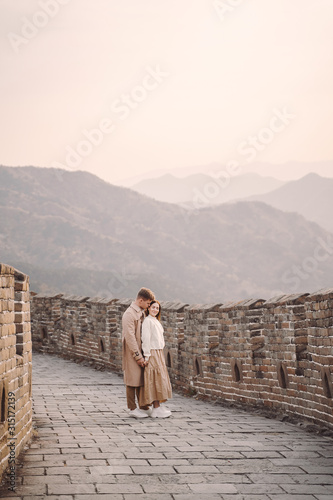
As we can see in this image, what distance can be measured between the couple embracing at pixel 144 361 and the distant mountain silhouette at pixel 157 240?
10744 centimetres

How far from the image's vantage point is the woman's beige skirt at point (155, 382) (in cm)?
725

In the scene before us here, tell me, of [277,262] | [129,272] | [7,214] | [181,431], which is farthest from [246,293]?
[181,431]

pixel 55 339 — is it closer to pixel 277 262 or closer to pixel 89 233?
pixel 89 233

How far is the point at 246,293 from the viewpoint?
142500 mm

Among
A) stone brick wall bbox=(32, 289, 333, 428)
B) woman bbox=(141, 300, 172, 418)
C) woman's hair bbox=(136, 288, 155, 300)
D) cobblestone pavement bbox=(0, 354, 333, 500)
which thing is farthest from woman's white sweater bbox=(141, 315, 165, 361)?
stone brick wall bbox=(32, 289, 333, 428)

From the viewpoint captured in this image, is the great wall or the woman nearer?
the great wall

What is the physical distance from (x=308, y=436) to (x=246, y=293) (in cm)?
13770

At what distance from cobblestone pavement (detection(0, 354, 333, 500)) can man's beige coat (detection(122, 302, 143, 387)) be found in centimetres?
42

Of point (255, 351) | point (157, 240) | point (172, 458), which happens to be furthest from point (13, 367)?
point (157, 240)

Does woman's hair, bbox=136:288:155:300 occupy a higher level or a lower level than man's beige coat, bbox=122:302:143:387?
higher

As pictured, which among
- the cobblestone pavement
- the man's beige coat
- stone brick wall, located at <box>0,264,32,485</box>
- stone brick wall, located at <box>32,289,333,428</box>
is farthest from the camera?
the man's beige coat

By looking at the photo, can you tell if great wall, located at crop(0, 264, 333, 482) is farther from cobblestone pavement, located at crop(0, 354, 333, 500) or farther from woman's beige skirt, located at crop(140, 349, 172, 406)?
woman's beige skirt, located at crop(140, 349, 172, 406)

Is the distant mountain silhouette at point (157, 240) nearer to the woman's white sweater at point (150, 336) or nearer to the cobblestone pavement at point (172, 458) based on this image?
the woman's white sweater at point (150, 336)

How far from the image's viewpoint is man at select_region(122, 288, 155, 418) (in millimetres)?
7336
